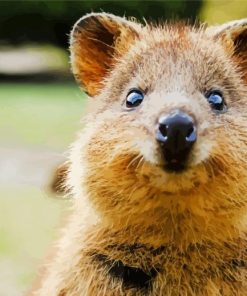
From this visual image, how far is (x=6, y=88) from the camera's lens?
65.7 feet

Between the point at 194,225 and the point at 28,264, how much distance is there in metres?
3.86

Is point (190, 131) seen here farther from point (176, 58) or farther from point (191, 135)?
point (176, 58)

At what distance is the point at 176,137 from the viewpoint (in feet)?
11.0

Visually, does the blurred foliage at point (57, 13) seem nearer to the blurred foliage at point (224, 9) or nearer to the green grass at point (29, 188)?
the blurred foliage at point (224, 9)

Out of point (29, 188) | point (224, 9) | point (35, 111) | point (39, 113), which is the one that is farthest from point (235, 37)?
point (224, 9)

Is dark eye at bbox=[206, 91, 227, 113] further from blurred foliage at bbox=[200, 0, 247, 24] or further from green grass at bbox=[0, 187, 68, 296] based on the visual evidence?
blurred foliage at bbox=[200, 0, 247, 24]

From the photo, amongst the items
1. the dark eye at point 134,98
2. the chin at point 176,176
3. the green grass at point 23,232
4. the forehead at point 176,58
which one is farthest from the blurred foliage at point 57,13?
the chin at point 176,176

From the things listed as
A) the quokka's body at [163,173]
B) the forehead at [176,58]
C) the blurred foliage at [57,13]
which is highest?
the forehead at [176,58]

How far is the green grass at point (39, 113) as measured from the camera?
43.6ft

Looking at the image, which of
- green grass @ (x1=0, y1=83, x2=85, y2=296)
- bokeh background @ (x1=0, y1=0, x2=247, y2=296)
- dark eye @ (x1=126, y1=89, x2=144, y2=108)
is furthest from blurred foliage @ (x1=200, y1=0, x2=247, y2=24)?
dark eye @ (x1=126, y1=89, x2=144, y2=108)

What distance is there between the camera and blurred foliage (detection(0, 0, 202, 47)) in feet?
70.0

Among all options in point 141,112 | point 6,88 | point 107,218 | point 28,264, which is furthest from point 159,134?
point 6,88

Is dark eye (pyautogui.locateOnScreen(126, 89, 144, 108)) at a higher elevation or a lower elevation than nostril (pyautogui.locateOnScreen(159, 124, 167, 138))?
lower

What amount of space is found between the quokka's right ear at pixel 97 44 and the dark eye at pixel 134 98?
1.14 feet
